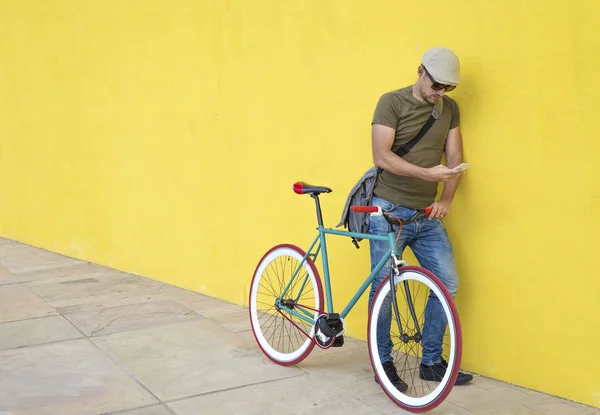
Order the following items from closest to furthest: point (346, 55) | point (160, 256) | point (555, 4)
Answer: point (555, 4) < point (346, 55) < point (160, 256)

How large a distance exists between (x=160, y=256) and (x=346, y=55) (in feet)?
10.5

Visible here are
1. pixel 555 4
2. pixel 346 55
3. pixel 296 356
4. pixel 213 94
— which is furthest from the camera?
pixel 213 94

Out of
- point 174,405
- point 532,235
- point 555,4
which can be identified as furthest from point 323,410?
point 555,4

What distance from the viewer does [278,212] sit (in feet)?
20.9

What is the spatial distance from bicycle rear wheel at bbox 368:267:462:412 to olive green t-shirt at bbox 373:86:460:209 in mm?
513

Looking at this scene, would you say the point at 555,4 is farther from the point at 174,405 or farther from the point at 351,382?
the point at 174,405

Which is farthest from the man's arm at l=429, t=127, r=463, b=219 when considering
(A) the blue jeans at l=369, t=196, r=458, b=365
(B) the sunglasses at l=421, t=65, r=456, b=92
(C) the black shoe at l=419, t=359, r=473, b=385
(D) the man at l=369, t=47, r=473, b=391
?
(C) the black shoe at l=419, t=359, r=473, b=385

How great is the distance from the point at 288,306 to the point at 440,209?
3.92 ft

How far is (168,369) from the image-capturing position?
16.8ft

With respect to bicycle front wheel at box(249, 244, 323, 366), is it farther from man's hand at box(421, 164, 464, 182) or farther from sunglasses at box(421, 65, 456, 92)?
sunglasses at box(421, 65, 456, 92)

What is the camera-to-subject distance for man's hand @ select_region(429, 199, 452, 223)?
465 centimetres

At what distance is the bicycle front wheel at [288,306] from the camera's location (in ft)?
16.5

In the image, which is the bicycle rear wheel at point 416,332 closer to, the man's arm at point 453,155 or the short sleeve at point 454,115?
the man's arm at point 453,155

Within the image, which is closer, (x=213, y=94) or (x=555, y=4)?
(x=555, y=4)
